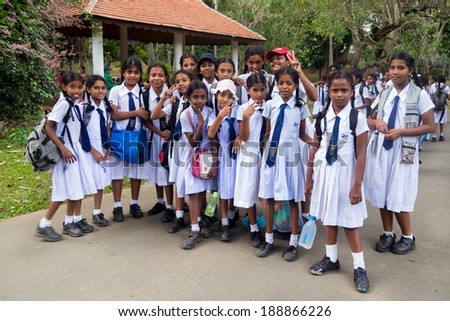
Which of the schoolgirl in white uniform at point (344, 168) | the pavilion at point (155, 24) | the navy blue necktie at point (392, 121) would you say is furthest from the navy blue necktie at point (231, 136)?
the pavilion at point (155, 24)

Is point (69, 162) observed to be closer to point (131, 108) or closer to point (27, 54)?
point (131, 108)

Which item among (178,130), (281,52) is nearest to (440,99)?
(281,52)

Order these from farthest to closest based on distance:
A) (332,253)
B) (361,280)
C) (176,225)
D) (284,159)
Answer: (176,225) < (284,159) < (332,253) < (361,280)

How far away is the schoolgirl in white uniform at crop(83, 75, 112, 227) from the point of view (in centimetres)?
422

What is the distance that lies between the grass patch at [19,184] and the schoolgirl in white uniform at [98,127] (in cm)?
123

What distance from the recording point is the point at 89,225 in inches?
169

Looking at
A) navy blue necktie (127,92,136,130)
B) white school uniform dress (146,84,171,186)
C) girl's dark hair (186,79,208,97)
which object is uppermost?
girl's dark hair (186,79,208,97)

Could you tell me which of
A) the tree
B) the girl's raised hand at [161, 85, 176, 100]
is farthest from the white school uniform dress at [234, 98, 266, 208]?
the tree

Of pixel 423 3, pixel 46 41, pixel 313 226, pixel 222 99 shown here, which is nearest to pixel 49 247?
pixel 222 99

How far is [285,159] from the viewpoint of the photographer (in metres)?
3.58

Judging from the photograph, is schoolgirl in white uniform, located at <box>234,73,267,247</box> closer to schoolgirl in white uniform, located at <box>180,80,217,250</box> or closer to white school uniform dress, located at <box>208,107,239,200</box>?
white school uniform dress, located at <box>208,107,239,200</box>

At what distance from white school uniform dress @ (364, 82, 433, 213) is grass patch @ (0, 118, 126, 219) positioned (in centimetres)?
377

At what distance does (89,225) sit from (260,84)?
2.39 m

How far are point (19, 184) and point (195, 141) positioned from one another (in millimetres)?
3413
